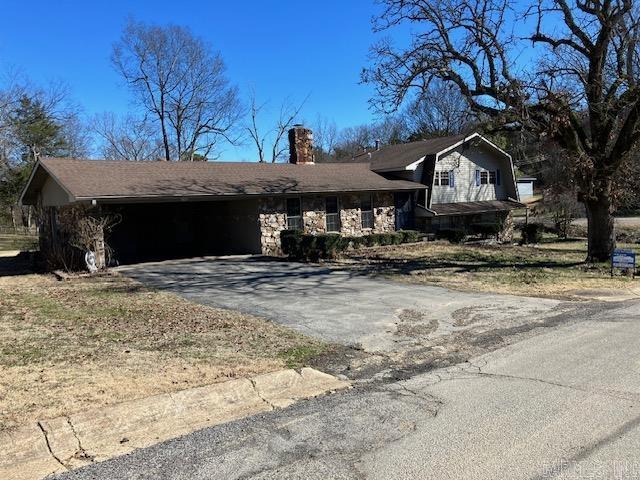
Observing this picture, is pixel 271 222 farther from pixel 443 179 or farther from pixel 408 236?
pixel 443 179

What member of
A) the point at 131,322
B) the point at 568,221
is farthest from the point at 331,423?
the point at 568,221

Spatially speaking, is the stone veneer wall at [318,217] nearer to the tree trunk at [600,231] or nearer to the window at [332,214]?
the window at [332,214]

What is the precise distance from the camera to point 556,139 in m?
18.6

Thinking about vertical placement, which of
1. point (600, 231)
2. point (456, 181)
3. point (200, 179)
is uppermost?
point (456, 181)

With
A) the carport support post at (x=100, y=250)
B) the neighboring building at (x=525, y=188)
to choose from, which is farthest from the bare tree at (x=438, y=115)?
the carport support post at (x=100, y=250)

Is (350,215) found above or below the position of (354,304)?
above

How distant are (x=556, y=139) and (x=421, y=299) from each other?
9.79m

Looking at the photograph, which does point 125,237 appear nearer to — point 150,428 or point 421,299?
point 421,299

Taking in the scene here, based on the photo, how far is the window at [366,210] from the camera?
2641cm

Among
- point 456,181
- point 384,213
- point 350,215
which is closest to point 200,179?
point 350,215

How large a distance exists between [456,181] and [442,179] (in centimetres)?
107

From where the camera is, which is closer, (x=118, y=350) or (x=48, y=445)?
(x=48, y=445)

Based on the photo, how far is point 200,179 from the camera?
22609 mm

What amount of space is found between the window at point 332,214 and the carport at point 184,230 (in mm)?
3750
